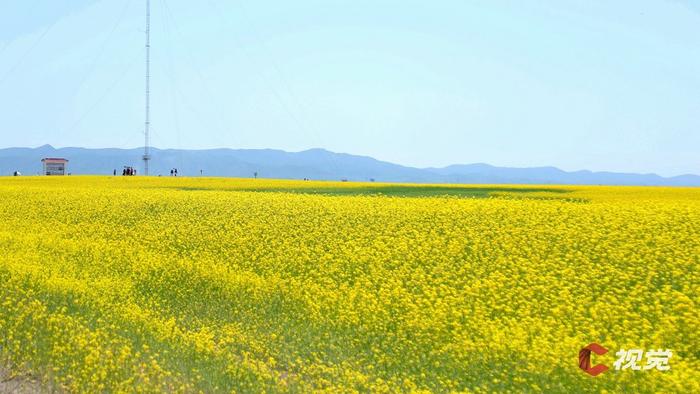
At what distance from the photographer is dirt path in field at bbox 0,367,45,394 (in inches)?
445

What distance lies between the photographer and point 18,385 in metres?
11.6

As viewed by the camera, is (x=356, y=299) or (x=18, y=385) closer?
(x=18, y=385)

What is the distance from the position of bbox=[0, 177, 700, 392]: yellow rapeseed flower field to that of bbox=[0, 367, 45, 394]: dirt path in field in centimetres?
18

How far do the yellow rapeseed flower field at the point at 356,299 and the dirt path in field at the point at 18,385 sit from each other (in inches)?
7.0

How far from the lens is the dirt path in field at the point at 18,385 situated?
37.1ft

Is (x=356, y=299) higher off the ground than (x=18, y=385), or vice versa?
(x=356, y=299)

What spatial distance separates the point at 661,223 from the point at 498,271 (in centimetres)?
864

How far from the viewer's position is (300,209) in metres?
28.0

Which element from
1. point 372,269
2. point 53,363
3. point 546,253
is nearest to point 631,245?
point 546,253

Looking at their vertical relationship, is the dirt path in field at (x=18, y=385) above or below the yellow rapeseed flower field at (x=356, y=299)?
below

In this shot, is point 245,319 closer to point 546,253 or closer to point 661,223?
point 546,253

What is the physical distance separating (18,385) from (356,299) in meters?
7.25

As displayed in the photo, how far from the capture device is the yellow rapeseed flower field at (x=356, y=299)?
11391 mm

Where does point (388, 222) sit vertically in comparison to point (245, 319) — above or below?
above
